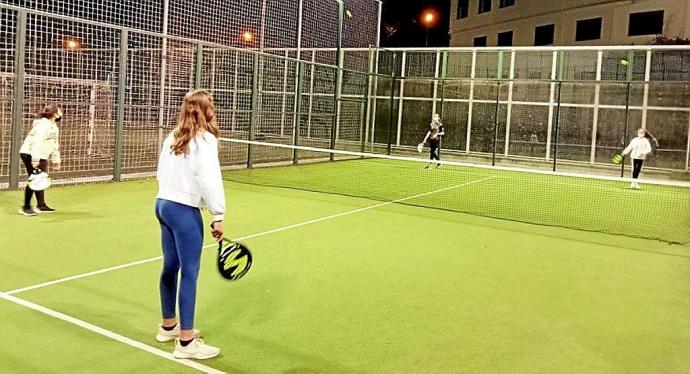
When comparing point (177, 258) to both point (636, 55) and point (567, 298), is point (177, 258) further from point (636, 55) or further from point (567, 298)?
point (636, 55)

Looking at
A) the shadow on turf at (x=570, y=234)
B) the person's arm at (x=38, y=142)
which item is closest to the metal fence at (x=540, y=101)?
the shadow on turf at (x=570, y=234)

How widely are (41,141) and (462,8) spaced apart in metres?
49.6

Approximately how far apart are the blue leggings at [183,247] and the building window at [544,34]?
4214cm

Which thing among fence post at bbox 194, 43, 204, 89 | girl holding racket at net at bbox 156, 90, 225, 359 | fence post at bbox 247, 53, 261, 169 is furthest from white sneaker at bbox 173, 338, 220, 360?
fence post at bbox 247, 53, 261, 169

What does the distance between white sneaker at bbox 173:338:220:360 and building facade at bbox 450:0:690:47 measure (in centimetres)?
3454

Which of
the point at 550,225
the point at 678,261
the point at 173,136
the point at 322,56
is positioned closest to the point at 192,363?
the point at 173,136

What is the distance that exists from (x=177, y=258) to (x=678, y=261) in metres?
7.47

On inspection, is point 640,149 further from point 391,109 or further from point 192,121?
point 192,121

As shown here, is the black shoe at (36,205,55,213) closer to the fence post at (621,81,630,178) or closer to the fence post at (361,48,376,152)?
the fence post at (361,48,376,152)

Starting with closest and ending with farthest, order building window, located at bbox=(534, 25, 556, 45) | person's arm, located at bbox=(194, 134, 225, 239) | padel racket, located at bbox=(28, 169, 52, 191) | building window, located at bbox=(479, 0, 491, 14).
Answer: person's arm, located at bbox=(194, 134, 225, 239)
padel racket, located at bbox=(28, 169, 52, 191)
building window, located at bbox=(534, 25, 556, 45)
building window, located at bbox=(479, 0, 491, 14)

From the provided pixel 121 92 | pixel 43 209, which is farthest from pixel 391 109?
pixel 43 209

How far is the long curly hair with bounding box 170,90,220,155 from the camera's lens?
4789 mm

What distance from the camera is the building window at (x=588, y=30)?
1567 inches

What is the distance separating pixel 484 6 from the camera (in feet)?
169
